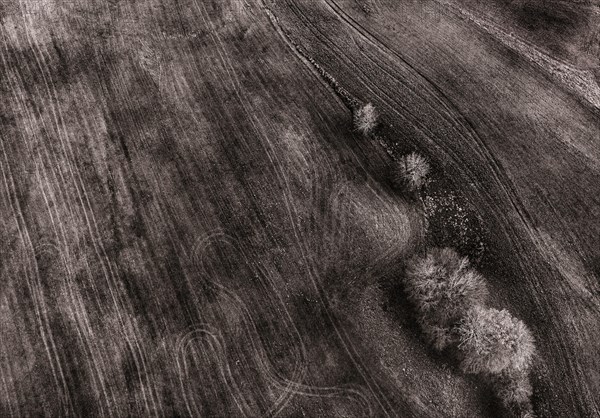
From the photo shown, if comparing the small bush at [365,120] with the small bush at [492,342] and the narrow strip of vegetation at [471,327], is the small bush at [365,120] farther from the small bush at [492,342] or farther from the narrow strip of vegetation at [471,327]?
the small bush at [492,342]

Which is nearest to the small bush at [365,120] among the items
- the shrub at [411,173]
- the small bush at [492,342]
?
the shrub at [411,173]

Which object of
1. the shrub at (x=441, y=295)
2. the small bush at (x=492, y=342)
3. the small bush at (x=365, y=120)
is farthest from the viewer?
the small bush at (x=365, y=120)

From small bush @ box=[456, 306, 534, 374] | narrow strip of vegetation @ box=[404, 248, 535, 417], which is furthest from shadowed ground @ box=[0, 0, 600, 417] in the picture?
small bush @ box=[456, 306, 534, 374]

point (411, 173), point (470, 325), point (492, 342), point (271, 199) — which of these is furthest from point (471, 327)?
point (271, 199)

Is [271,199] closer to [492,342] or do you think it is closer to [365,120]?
[365,120]

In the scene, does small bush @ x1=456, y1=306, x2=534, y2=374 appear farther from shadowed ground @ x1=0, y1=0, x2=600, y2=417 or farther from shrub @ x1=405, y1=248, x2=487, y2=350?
shadowed ground @ x1=0, y1=0, x2=600, y2=417
